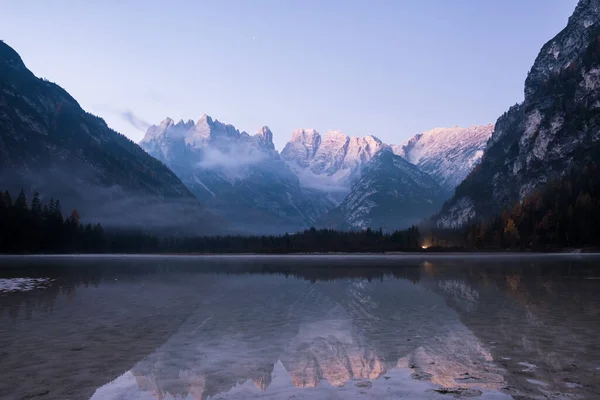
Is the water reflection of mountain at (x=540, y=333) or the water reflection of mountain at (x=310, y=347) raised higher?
the water reflection of mountain at (x=540, y=333)

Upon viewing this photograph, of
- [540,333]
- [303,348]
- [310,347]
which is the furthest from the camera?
[540,333]

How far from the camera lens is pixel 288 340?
2588 centimetres

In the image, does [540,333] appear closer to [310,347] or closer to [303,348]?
[310,347]

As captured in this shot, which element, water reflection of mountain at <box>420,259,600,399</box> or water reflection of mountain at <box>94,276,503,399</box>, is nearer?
water reflection of mountain at <box>420,259,600,399</box>

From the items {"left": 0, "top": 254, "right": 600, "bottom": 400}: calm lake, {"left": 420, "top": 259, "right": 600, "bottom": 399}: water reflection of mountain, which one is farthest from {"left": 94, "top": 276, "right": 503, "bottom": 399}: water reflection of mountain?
{"left": 420, "top": 259, "right": 600, "bottom": 399}: water reflection of mountain

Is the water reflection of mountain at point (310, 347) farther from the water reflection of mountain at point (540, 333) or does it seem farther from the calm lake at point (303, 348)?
the water reflection of mountain at point (540, 333)

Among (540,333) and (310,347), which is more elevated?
(540,333)

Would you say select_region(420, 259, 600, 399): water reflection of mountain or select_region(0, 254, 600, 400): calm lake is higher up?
select_region(420, 259, 600, 399): water reflection of mountain

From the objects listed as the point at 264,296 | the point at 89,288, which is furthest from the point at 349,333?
the point at 89,288

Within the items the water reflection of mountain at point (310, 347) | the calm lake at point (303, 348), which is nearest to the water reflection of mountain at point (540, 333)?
the calm lake at point (303, 348)

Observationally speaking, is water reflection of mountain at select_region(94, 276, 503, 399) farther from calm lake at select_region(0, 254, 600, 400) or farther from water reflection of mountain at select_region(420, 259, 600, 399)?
water reflection of mountain at select_region(420, 259, 600, 399)

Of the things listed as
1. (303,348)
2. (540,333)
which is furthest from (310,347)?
(540,333)

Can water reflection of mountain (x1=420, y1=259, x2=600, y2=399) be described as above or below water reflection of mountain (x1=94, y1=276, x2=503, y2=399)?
above

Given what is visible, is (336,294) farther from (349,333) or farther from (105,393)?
(105,393)
